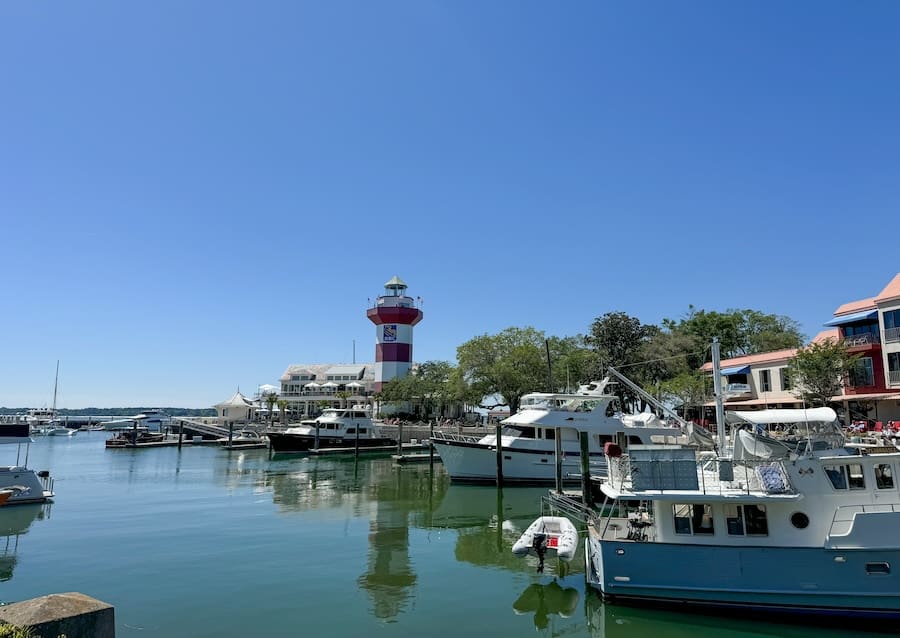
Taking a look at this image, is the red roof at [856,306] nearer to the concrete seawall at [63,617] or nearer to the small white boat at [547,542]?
the small white boat at [547,542]

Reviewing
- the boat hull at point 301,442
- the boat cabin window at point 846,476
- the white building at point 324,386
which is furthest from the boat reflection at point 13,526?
the white building at point 324,386

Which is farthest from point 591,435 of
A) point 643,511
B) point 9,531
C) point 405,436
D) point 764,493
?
point 405,436

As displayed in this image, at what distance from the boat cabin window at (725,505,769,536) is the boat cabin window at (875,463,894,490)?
2.58 metres

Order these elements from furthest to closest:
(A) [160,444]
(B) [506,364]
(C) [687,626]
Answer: (A) [160,444]
(B) [506,364]
(C) [687,626]

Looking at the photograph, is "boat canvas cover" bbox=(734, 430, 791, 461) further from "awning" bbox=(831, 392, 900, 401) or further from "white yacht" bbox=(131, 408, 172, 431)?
"white yacht" bbox=(131, 408, 172, 431)

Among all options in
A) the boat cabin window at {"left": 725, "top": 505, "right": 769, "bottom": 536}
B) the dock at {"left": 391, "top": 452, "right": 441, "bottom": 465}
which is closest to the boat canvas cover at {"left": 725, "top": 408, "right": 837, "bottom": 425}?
the boat cabin window at {"left": 725, "top": 505, "right": 769, "bottom": 536}

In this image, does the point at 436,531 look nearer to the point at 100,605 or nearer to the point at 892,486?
the point at 892,486

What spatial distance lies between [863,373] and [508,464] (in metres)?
21.0

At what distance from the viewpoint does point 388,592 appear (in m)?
14.3

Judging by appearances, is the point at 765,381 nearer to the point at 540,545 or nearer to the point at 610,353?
the point at 610,353

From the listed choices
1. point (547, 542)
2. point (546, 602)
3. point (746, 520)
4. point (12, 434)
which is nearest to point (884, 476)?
point (746, 520)

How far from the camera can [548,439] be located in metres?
30.8

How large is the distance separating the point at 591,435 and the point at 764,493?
1718 centimetres

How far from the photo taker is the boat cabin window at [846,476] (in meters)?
12.4
